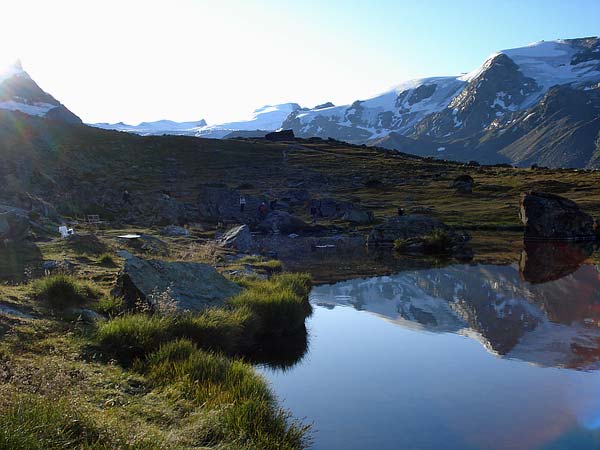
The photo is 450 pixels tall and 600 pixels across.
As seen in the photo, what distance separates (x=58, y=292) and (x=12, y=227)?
9494 millimetres

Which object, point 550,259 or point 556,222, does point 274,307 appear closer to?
point 550,259

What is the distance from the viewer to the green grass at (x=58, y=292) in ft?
43.8

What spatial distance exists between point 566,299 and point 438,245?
16196 millimetres

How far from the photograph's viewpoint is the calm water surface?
910 centimetres

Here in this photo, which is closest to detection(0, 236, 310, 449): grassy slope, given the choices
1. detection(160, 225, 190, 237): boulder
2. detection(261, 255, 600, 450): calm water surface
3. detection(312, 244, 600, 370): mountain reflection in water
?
detection(261, 255, 600, 450): calm water surface

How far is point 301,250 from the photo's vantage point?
37562 mm

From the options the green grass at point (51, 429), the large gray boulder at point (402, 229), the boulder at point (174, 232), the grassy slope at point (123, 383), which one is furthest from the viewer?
the large gray boulder at point (402, 229)

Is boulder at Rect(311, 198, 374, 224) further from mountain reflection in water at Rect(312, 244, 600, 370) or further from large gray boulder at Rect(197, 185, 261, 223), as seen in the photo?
mountain reflection in water at Rect(312, 244, 600, 370)

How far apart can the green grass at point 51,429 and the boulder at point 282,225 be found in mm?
42943

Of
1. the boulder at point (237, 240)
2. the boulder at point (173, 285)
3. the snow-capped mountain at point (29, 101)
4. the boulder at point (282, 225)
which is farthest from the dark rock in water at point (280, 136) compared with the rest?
the boulder at point (173, 285)

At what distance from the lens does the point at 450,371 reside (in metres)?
12.2

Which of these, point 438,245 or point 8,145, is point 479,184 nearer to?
point 438,245

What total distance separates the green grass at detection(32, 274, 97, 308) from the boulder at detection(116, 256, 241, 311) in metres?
1.01

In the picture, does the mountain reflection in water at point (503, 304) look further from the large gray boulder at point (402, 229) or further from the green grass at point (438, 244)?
the large gray boulder at point (402, 229)
